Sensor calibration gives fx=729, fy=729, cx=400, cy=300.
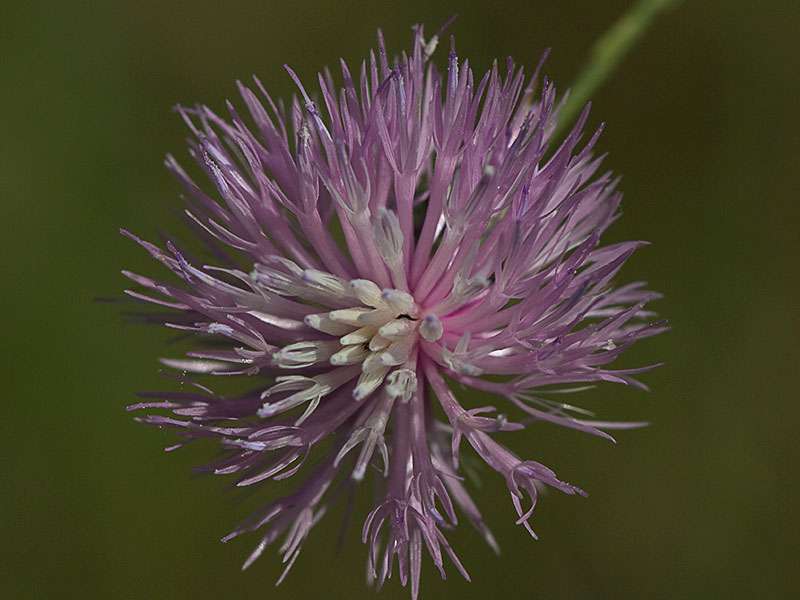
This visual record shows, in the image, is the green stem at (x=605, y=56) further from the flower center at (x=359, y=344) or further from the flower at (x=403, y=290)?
the flower center at (x=359, y=344)

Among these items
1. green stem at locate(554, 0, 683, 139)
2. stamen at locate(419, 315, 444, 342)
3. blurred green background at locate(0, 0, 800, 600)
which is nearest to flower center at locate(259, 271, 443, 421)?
stamen at locate(419, 315, 444, 342)

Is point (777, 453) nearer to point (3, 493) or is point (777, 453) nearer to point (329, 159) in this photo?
point (329, 159)

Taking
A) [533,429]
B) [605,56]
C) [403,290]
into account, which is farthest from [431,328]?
[533,429]

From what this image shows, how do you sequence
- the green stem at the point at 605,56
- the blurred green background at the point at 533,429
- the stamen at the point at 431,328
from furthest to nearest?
the blurred green background at the point at 533,429 → the green stem at the point at 605,56 → the stamen at the point at 431,328

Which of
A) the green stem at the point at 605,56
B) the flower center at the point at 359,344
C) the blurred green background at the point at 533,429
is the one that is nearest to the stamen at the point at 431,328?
the flower center at the point at 359,344

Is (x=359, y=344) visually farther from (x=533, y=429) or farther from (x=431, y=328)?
(x=533, y=429)

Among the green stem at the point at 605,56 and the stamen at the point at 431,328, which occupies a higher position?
the green stem at the point at 605,56

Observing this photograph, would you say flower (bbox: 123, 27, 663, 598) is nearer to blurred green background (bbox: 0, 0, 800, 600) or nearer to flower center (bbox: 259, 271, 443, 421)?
flower center (bbox: 259, 271, 443, 421)
